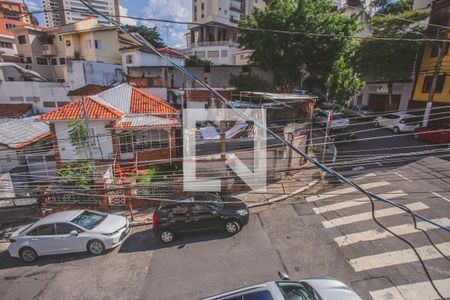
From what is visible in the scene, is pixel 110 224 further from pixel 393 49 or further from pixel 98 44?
pixel 98 44

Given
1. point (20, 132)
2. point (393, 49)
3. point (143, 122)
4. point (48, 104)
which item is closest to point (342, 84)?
point (393, 49)

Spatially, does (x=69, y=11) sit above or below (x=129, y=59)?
below

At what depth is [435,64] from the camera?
1972 cm

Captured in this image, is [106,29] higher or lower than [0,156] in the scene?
higher

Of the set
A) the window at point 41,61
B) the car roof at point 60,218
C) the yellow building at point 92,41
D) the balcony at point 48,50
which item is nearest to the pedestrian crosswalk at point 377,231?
the car roof at point 60,218

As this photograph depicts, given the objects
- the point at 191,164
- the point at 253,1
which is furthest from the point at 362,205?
the point at 253,1

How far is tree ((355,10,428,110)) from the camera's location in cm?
2017

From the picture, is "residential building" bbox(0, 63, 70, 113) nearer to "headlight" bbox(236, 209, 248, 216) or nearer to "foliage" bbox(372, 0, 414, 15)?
"headlight" bbox(236, 209, 248, 216)

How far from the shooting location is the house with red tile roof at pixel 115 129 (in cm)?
1413

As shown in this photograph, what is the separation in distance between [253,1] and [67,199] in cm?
5787

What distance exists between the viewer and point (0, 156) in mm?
14250

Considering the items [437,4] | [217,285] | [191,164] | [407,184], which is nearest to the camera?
[217,285]

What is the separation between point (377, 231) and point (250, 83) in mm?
18025

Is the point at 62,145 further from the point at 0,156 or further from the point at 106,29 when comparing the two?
the point at 106,29
